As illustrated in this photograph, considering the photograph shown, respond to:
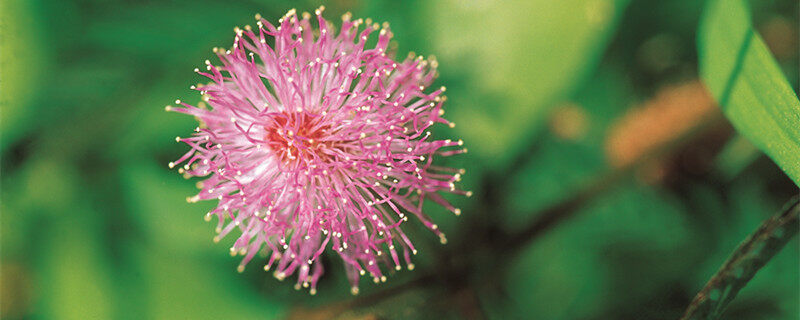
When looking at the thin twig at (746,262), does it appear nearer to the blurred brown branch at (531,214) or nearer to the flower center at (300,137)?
the blurred brown branch at (531,214)

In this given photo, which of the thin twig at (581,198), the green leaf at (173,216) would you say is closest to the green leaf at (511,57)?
the thin twig at (581,198)

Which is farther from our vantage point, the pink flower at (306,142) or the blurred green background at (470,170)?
the blurred green background at (470,170)

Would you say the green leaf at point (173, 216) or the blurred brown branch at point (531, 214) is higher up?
the green leaf at point (173, 216)

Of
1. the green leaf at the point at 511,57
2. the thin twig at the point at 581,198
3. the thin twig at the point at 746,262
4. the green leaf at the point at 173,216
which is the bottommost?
the thin twig at the point at 746,262

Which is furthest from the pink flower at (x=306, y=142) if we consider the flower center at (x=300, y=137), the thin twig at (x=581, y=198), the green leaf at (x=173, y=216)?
the thin twig at (x=581, y=198)

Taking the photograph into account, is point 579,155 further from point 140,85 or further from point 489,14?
point 140,85

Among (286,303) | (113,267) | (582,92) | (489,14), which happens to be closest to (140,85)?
(113,267)

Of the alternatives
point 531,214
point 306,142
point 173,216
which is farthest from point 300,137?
point 531,214
